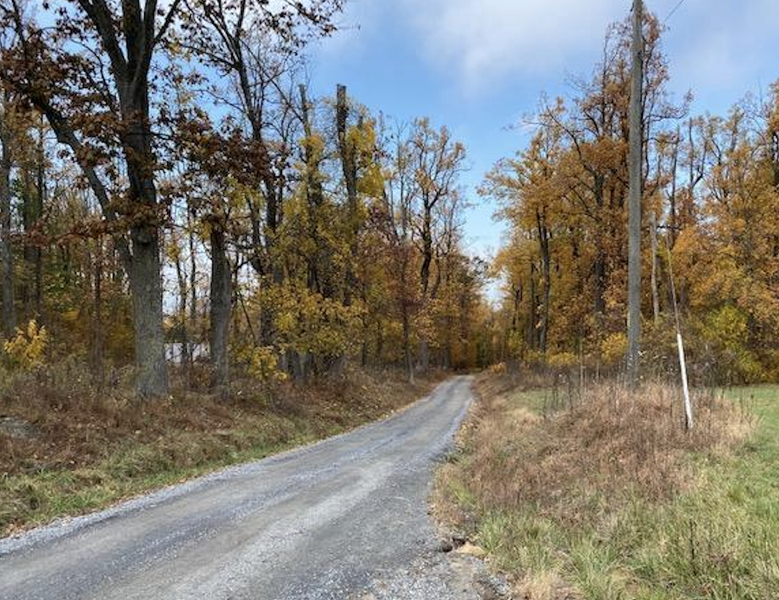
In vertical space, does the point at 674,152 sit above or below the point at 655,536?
above

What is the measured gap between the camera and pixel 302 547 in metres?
5.68

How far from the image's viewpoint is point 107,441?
30.5 feet

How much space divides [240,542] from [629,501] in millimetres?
3907

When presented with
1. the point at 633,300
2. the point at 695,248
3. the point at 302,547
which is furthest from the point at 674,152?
the point at 302,547

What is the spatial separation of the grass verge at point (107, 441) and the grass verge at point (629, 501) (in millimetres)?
4307

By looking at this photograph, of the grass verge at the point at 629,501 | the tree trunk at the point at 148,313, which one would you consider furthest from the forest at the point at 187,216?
the grass verge at the point at 629,501

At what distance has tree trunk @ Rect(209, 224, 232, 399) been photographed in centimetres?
1450

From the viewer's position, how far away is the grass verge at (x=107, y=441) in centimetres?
738

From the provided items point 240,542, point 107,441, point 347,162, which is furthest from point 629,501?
point 347,162

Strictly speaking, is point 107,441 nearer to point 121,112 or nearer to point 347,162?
point 121,112

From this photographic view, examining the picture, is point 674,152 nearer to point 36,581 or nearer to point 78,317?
point 78,317

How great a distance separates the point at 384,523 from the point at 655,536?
8.99ft

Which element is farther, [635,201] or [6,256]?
[6,256]

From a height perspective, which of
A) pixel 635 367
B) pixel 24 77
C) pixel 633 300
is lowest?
pixel 635 367
